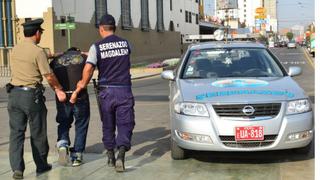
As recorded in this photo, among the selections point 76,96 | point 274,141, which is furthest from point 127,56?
point 274,141

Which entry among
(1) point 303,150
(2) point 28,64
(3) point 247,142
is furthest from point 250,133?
(2) point 28,64

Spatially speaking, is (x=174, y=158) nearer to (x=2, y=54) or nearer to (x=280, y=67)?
(x=280, y=67)

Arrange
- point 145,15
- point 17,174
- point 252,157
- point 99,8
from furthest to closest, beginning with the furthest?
1. point 145,15
2. point 99,8
3. point 252,157
4. point 17,174

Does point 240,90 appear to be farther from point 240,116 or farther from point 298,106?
point 298,106

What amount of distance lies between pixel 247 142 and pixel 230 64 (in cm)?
180

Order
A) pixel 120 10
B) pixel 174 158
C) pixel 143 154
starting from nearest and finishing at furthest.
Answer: pixel 174 158 → pixel 143 154 → pixel 120 10

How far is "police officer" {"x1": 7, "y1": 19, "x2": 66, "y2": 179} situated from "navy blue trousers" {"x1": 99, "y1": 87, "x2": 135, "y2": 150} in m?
0.65

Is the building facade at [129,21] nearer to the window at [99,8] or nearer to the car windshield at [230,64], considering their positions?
the window at [99,8]

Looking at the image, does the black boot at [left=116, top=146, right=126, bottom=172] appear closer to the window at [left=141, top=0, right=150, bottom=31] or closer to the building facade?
the building facade

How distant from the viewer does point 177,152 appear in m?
6.89

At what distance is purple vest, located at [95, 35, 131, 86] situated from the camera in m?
6.25

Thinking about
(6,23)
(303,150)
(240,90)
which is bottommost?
(303,150)

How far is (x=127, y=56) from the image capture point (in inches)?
251

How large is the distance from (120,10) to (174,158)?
4335cm
